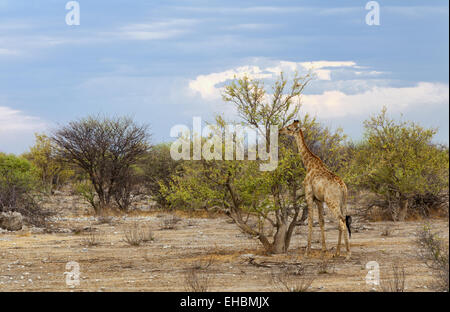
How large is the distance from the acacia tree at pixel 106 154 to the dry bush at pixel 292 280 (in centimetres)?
1691

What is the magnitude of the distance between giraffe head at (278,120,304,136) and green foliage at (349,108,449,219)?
9.92 meters

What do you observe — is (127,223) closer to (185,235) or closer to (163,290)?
(185,235)

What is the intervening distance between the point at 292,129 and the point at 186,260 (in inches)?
148

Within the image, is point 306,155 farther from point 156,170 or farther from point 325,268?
point 156,170

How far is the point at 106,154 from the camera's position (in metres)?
27.4

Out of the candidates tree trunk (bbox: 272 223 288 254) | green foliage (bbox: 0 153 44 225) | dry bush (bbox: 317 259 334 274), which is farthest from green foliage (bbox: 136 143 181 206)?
dry bush (bbox: 317 259 334 274)

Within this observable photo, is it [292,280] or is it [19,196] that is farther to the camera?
[19,196]

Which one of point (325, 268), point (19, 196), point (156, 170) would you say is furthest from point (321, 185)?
point (156, 170)

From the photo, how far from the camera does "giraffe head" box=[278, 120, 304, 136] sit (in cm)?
1245

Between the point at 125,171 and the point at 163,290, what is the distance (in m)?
18.5

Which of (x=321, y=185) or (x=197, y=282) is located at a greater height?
(x=321, y=185)

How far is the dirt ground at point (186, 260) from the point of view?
9891 millimetres

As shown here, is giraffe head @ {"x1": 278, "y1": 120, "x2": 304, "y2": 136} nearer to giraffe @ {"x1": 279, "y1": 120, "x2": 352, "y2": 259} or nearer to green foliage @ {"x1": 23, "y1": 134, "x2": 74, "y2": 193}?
giraffe @ {"x1": 279, "y1": 120, "x2": 352, "y2": 259}
